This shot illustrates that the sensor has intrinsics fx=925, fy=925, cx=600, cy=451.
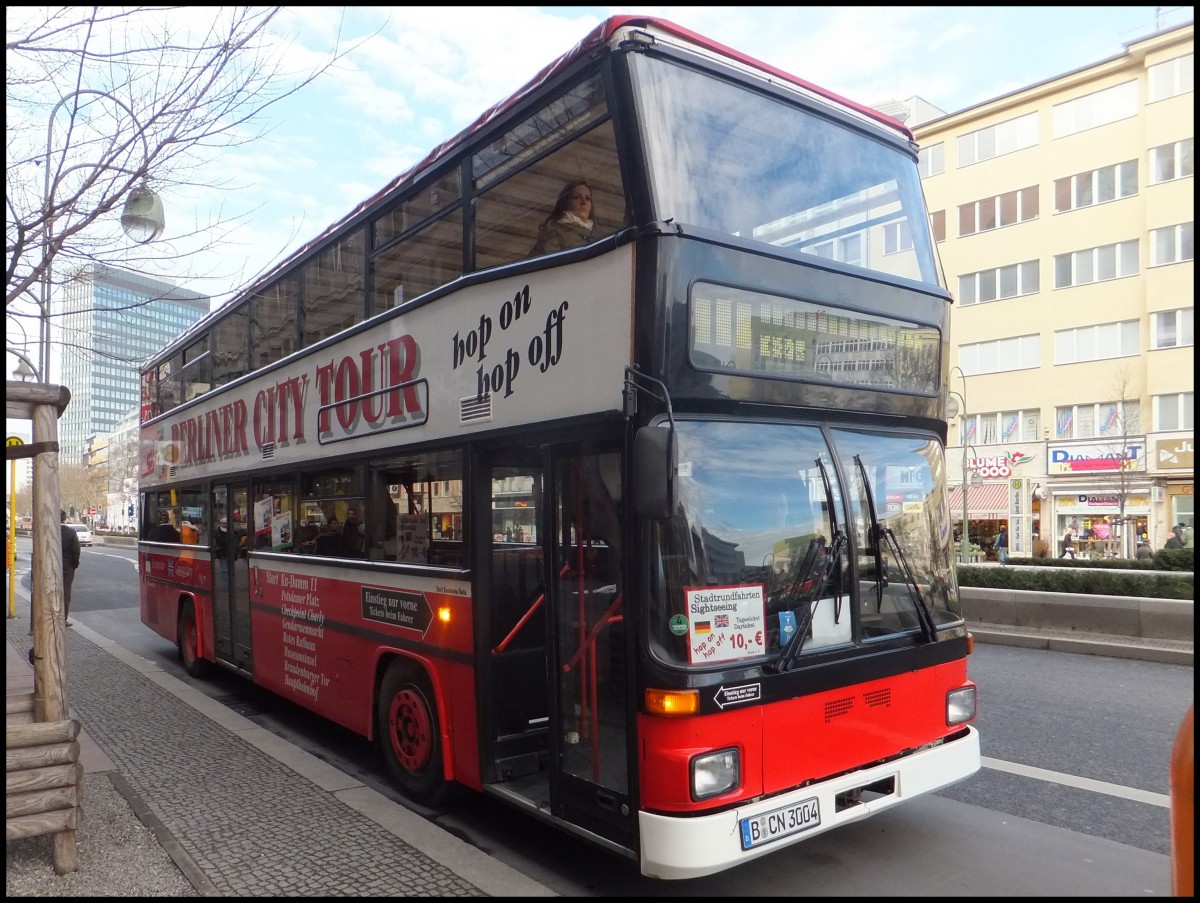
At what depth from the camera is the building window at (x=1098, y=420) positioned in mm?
33906

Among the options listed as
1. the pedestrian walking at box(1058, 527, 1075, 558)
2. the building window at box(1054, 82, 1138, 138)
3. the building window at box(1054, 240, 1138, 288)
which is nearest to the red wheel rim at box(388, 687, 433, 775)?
the pedestrian walking at box(1058, 527, 1075, 558)

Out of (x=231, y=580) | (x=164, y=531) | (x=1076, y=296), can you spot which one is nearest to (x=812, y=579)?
(x=231, y=580)

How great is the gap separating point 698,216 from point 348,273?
3.83 metres

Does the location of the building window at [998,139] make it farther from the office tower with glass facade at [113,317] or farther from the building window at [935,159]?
the office tower with glass facade at [113,317]

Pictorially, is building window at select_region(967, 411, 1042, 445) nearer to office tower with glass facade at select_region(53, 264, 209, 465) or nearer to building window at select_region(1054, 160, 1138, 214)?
building window at select_region(1054, 160, 1138, 214)

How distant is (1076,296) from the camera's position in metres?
36.2

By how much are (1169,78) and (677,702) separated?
126 ft

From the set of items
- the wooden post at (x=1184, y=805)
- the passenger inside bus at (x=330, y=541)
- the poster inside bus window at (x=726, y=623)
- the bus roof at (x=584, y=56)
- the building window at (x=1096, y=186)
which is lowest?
the wooden post at (x=1184, y=805)

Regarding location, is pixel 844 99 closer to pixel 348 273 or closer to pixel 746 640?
pixel 746 640

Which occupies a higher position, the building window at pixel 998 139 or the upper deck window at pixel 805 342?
the building window at pixel 998 139

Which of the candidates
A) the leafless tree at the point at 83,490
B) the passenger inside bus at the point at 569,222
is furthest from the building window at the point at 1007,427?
the leafless tree at the point at 83,490

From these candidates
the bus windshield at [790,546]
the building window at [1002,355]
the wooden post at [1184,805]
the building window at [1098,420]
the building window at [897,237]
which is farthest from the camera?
the building window at [1002,355]

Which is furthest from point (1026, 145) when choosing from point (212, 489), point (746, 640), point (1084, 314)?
point (746, 640)

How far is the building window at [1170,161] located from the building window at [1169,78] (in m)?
1.81
